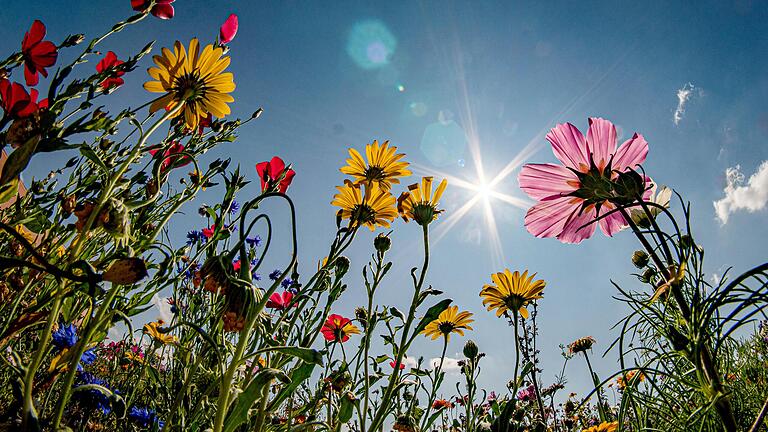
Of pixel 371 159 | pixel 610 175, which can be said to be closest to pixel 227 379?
pixel 610 175

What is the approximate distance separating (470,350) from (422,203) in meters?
0.72

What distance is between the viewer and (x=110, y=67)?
0.84m

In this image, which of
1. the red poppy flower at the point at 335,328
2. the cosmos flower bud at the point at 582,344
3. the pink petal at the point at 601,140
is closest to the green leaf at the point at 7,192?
the pink petal at the point at 601,140

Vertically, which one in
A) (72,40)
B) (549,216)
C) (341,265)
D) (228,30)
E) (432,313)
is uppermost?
(228,30)

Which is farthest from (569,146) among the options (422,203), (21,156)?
(21,156)

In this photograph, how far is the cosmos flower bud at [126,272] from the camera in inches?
15.2

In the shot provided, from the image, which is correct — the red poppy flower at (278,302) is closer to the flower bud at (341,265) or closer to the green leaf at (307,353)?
the flower bud at (341,265)

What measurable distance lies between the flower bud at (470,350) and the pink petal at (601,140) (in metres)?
1.15

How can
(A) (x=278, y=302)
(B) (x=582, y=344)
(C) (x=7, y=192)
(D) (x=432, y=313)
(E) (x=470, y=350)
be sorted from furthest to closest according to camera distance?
1. (B) (x=582, y=344)
2. (E) (x=470, y=350)
3. (A) (x=278, y=302)
4. (D) (x=432, y=313)
5. (C) (x=7, y=192)

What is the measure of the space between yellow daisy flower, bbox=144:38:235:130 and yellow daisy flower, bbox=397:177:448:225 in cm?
58

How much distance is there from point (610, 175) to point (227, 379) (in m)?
0.68

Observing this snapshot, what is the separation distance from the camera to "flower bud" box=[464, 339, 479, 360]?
1.66 m

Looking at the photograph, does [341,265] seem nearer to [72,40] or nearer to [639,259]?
[72,40]

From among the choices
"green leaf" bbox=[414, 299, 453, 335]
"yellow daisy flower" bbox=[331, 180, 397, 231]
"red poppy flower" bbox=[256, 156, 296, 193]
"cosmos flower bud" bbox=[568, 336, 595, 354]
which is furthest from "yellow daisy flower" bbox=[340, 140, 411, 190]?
"cosmos flower bud" bbox=[568, 336, 595, 354]
